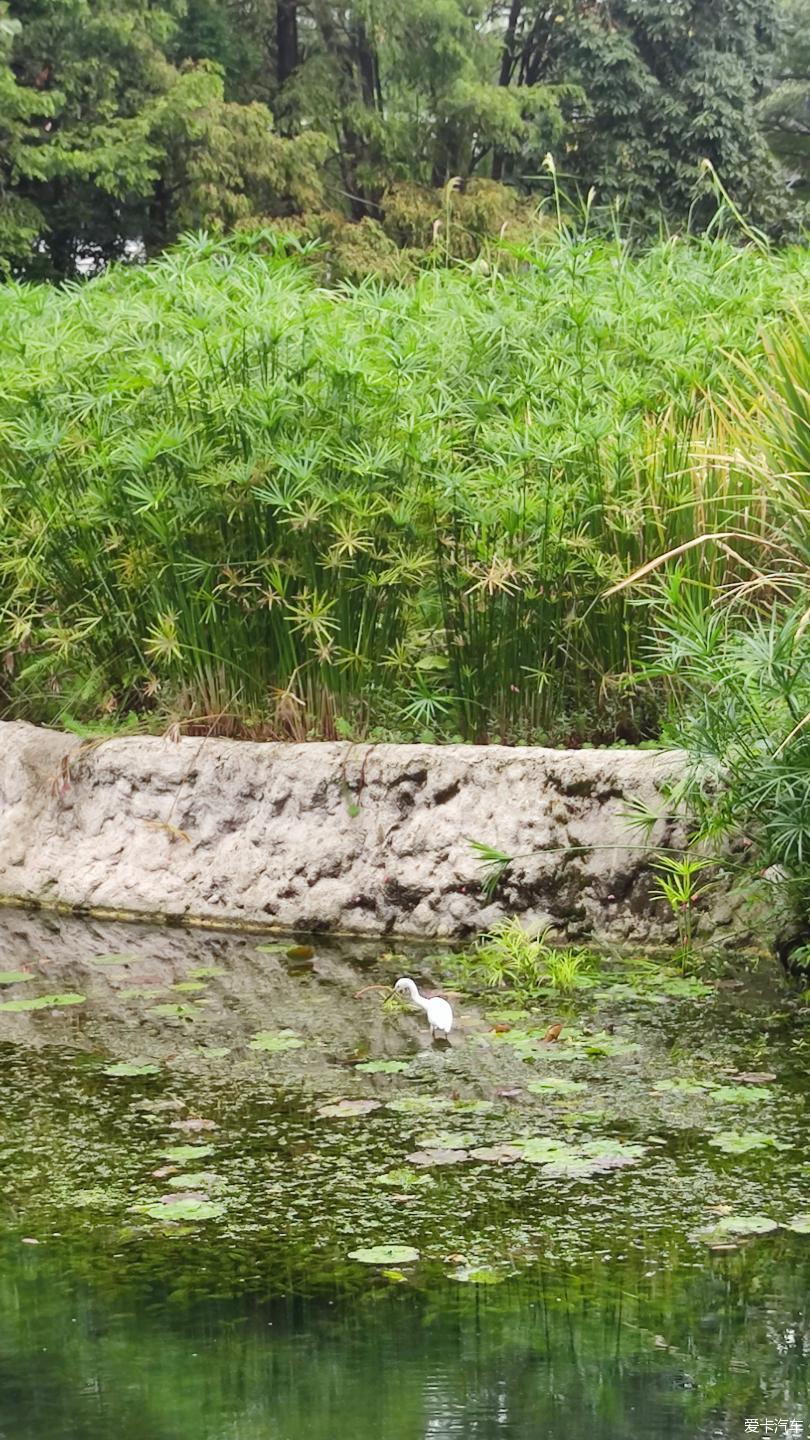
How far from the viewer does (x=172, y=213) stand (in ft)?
70.3

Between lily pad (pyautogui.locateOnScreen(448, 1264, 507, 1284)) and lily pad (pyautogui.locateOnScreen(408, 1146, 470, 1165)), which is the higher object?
lily pad (pyautogui.locateOnScreen(448, 1264, 507, 1284))

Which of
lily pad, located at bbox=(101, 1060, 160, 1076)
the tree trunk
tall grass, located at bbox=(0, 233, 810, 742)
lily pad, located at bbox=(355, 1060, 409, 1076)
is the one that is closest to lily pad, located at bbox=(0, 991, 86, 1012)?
lily pad, located at bbox=(101, 1060, 160, 1076)

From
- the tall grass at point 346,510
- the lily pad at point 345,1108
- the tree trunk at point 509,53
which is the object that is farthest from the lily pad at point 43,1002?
the tree trunk at point 509,53

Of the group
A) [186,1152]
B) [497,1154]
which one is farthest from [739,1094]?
[186,1152]

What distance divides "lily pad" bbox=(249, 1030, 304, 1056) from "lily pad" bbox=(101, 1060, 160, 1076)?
0.94 ft

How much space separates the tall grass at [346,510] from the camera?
5.94 metres

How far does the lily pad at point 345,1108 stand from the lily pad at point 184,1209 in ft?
1.83

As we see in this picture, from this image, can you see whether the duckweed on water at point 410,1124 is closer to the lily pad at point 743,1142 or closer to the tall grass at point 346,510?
the lily pad at point 743,1142

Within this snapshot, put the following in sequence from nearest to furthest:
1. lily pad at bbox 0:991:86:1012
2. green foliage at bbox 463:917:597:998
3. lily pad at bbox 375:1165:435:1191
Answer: lily pad at bbox 375:1165:435:1191 → green foliage at bbox 463:917:597:998 → lily pad at bbox 0:991:86:1012

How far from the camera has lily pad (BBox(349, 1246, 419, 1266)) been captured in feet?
10.3

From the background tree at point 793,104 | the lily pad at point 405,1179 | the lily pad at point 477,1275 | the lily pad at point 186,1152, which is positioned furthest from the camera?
the background tree at point 793,104

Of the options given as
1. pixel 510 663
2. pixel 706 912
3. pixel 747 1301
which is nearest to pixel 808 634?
pixel 706 912

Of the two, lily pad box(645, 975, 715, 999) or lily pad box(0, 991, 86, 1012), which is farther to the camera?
lily pad box(0, 991, 86, 1012)

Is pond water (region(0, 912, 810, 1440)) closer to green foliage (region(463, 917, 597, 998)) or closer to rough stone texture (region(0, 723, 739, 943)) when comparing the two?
green foliage (region(463, 917, 597, 998))
